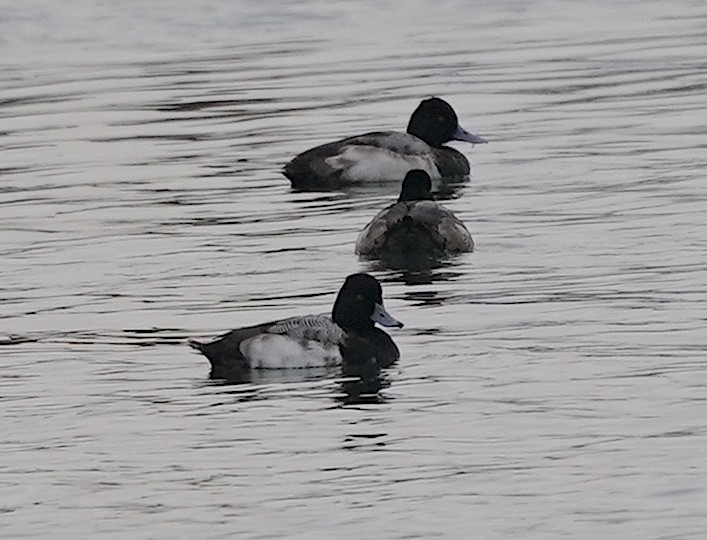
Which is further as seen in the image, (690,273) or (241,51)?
(241,51)

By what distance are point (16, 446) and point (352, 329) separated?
2.68 metres

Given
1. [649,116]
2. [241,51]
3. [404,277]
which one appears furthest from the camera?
[241,51]

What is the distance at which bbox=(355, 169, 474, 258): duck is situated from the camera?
1847 cm

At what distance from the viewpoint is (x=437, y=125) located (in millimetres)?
25016

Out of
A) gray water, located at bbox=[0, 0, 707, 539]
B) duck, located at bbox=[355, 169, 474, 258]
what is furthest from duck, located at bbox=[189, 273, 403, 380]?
duck, located at bbox=[355, 169, 474, 258]

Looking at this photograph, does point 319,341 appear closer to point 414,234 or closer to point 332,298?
point 332,298

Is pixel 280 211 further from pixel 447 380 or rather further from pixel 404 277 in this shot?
pixel 447 380

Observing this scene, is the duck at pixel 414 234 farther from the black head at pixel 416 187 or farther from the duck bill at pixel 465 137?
the duck bill at pixel 465 137

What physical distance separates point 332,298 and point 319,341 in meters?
2.42

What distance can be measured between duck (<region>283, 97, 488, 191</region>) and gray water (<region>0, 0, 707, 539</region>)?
25 centimetres

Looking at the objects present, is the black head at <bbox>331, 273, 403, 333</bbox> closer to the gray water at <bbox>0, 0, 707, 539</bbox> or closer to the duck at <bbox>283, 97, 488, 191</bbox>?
the gray water at <bbox>0, 0, 707, 539</bbox>

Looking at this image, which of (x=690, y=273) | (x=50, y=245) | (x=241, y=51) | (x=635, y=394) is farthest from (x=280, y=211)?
(x=241, y=51)

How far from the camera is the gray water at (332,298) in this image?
1116cm

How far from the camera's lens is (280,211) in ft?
70.8
